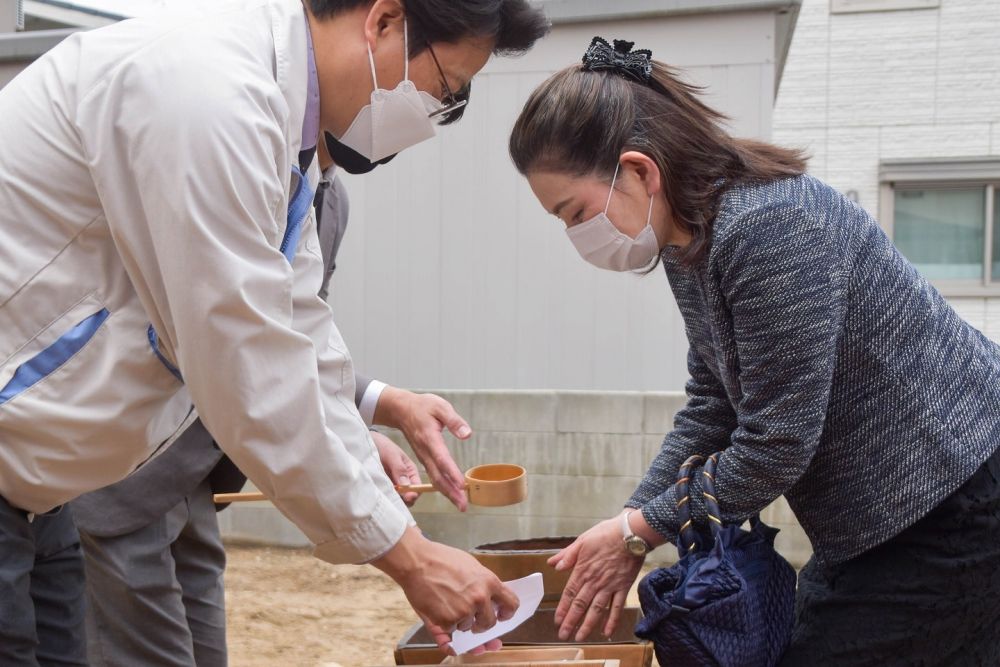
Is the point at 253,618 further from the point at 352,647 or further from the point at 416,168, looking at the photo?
the point at 416,168

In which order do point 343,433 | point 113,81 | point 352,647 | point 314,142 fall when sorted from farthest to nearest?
point 352,647, point 343,433, point 314,142, point 113,81

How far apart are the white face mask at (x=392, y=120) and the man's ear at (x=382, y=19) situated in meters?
0.01

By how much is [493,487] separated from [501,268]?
3.66m

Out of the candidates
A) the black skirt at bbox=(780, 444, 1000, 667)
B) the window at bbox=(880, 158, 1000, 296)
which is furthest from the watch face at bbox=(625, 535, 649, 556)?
the window at bbox=(880, 158, 1000, 296)

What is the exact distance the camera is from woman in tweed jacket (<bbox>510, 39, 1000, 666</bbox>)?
1.71 meters

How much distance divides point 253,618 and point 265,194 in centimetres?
399

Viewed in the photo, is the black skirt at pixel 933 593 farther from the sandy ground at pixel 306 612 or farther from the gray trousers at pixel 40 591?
the sandy ground at pixel 306 612

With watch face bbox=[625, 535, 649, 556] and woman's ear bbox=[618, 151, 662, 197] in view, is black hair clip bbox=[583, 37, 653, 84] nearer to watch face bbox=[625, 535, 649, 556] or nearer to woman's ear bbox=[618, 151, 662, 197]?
woman's ear bbox=[618, 151, 662, 197]

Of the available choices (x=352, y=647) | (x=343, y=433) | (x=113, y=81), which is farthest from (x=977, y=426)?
(x=352, y=647)

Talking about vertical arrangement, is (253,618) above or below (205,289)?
below

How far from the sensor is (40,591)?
1.78m

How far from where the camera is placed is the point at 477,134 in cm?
599

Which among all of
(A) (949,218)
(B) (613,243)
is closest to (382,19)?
(B) (613,243)

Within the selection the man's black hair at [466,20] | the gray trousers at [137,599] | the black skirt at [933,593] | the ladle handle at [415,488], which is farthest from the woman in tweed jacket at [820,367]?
the gray trousers at [137,599]
